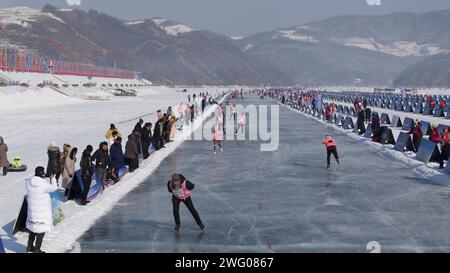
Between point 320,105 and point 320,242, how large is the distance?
3907cm

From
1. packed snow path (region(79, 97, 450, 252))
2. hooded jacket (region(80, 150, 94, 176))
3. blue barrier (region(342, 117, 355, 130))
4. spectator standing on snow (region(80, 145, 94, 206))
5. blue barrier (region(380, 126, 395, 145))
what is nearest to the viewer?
packed snow path (region(79, 97, 450, 252))

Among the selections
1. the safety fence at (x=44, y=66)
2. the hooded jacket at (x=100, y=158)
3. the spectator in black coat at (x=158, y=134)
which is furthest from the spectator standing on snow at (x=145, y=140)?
the safety fence at (x=44, y=66)

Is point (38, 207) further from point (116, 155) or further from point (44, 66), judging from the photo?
point (44, 66)

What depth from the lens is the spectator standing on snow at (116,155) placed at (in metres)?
15.7

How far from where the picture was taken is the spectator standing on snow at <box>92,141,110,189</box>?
14.3 meters

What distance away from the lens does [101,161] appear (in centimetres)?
1458

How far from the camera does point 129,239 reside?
1049 centimetres

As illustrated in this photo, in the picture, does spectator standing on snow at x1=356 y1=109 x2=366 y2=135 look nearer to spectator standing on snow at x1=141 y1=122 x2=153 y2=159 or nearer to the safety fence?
spectator standing on snow at x1=141 y1=122 x2=153 y2=159

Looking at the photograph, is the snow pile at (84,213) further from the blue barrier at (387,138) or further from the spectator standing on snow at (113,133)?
the blue barrier at (387,138)

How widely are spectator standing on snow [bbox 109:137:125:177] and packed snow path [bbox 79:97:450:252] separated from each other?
3.16ft

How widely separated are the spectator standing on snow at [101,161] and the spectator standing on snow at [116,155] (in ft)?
2.94

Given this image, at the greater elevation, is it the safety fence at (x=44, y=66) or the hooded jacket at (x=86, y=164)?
the safety fence at (x=44, y=66)

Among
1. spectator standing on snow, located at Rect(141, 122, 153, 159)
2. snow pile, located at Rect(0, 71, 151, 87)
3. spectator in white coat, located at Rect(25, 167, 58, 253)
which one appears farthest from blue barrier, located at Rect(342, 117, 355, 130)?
snow pile, located at Rect(0, 71, 151, 87)

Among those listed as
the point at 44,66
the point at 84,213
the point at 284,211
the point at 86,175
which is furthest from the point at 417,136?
the point at 44,66
